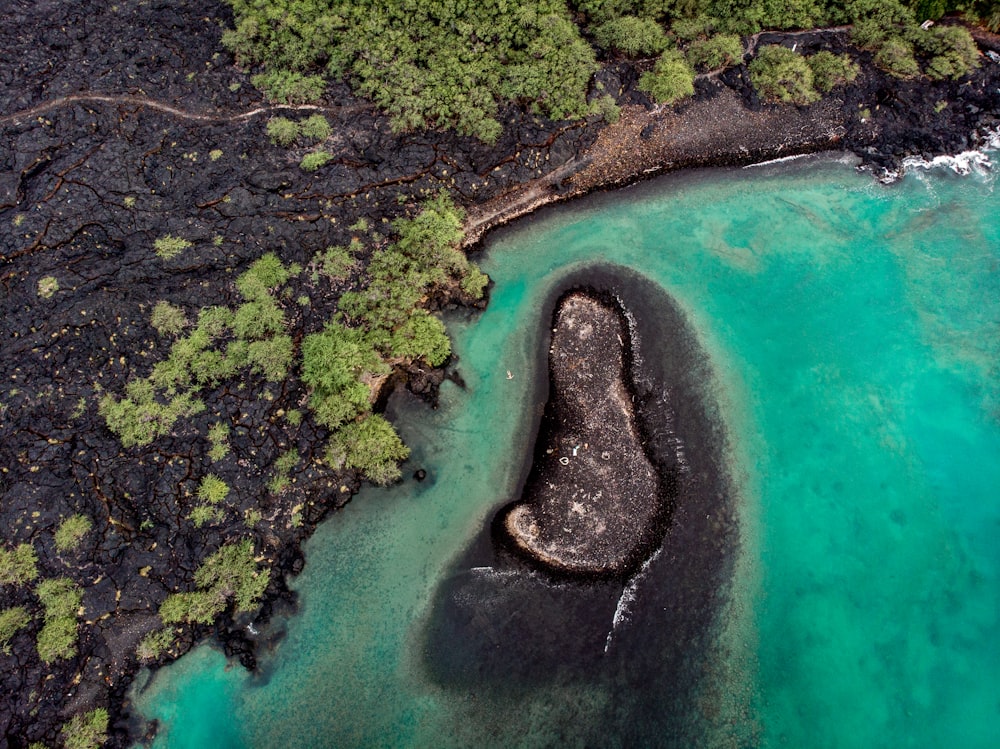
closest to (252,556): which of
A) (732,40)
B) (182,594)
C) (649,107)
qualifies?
(182,594)

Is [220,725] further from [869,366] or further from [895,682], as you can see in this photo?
[869,366]

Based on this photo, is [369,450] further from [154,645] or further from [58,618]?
[58,618]

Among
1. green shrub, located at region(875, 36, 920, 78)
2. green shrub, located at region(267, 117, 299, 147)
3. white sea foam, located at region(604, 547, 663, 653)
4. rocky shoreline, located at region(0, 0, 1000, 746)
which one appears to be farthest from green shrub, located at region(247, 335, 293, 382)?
green shrub, located at region(875, 36, 920, 78)

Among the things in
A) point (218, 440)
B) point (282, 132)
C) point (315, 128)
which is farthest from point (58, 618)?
point (315, 128)

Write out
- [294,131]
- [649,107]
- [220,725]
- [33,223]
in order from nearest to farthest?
[220,725] < [33,223] < [294,131] < [649,107]

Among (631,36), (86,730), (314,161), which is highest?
(631,36)

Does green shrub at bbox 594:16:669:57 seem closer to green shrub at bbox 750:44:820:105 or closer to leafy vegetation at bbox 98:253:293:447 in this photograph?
green shrub at bbox 750:44:820:105
